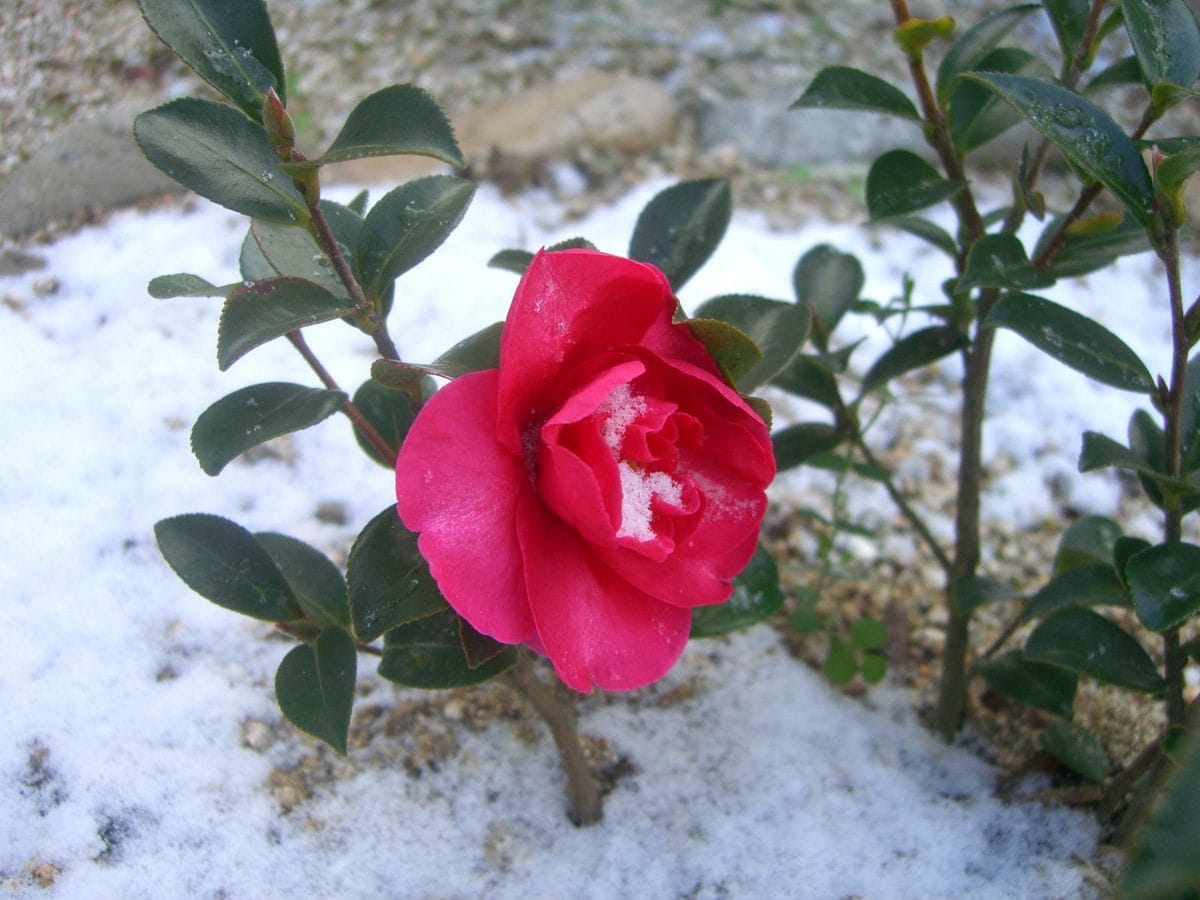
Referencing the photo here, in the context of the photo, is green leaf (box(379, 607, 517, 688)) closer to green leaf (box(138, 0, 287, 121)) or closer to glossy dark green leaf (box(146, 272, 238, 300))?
glossy dark green leaf (box(146, 272, 238, 300))

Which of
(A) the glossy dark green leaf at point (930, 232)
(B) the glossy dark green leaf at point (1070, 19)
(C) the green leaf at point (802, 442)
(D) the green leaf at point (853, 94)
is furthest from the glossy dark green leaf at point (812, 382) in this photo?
(B) the glossy dark green leaf at point (1070, 19)

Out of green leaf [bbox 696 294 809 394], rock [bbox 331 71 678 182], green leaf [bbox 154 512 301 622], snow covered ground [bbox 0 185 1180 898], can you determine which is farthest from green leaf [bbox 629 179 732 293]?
rock [bbox 331 71 678 182]

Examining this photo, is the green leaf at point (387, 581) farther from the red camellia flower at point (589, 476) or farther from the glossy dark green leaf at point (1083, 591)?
the glossy dark green leaf at point (1083, 591)

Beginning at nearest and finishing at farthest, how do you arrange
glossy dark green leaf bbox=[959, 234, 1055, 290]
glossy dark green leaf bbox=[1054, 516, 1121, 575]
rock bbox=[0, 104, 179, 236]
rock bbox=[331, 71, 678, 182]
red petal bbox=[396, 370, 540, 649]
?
red petal bbox=[396, 370, 540, 649]
glossy dark green leaf bbox=[959, 234, 1055, 290]
glossy dark green leaf bbox=[1054, 516, 1121, 575]
rock bbox=[0, 104, 179, 236]
rock bbox=[331, 71, 678, 182]

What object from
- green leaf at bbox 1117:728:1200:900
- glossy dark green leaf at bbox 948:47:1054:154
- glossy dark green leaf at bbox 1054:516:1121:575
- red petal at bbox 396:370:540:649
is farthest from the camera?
glossy dark green leaf at bbox 1054:516:1121:575

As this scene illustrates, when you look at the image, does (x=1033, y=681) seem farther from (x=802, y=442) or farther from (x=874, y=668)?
(x=802, y=442)

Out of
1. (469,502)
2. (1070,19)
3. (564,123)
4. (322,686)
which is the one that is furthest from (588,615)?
(564,123)

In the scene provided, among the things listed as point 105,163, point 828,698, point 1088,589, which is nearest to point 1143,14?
point 1088,589
